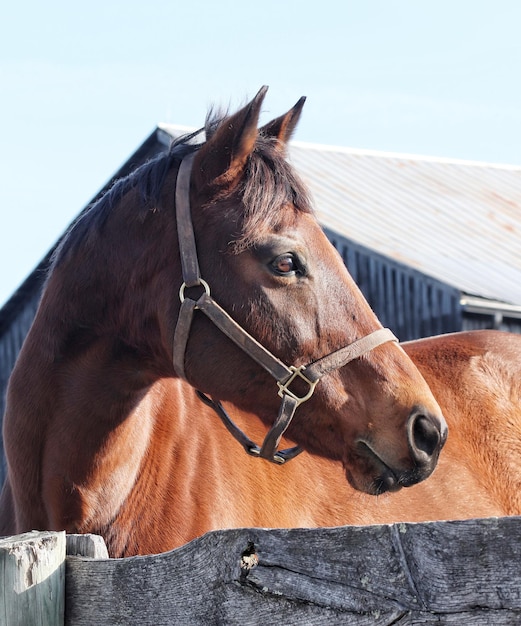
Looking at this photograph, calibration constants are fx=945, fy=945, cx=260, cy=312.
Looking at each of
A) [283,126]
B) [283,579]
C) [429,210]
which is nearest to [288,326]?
[283,126]

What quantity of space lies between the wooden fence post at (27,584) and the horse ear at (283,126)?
2.03 meters

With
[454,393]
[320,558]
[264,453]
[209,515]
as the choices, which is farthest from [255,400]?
[454,393]

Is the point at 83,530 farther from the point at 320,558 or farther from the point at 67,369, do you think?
the point at 320,558

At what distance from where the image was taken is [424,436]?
2.86 metres

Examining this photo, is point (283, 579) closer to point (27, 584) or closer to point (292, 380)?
point (27, 584)

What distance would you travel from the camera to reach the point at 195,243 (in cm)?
322

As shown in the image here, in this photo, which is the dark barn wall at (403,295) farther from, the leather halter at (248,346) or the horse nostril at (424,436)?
the horse nostril at (424,436)

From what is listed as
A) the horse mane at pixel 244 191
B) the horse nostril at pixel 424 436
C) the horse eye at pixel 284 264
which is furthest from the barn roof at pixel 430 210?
the horse nostril at pixel 424 436

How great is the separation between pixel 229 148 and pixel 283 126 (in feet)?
1.43

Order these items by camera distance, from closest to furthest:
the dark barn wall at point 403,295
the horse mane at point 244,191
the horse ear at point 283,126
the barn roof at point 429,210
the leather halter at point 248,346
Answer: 1. the leather halter at point 248,346
2. the horse mane at point 244,191
3. the horse ear at point 283,126
4. the dark barn wall at point 403,295
5. the barn roof at point 429,210

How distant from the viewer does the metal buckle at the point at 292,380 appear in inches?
118

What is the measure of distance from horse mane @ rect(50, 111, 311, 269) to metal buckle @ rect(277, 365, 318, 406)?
447 mm

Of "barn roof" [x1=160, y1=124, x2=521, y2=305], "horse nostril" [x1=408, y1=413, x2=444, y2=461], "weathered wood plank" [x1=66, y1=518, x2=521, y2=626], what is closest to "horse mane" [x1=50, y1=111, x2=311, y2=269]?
"horse nostril" [x1=408, y1=413, x2=444, y2=461]

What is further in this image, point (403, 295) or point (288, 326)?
point (403, 295)
